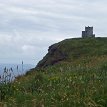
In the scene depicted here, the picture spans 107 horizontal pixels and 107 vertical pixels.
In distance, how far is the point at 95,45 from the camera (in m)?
48.6

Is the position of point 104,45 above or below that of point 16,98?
above

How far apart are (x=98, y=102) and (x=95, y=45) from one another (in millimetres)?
36689

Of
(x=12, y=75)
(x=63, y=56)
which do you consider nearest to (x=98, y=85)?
(x=12, y=75)

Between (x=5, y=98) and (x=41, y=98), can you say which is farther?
(x=5, y=98)

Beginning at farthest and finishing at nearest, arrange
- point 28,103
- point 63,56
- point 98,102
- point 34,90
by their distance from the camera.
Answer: point 63,56 → point 34,90 → point 28,103 → point 98,102

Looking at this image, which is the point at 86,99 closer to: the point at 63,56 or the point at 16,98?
the point at 16,98

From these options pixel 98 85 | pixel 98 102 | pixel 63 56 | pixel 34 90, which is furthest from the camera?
pixel 63 56

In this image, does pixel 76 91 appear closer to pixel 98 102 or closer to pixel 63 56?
pixel 98 102

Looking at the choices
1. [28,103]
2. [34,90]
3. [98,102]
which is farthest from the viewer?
[34,90]

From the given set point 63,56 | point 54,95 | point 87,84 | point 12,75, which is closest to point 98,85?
point 87,84

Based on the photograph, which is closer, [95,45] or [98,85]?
[98,85]

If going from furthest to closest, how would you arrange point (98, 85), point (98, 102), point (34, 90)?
point (34, 90) → point (98, 85) → point (98, 102)

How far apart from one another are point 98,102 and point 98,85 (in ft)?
6.50

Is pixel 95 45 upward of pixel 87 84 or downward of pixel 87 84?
upward
